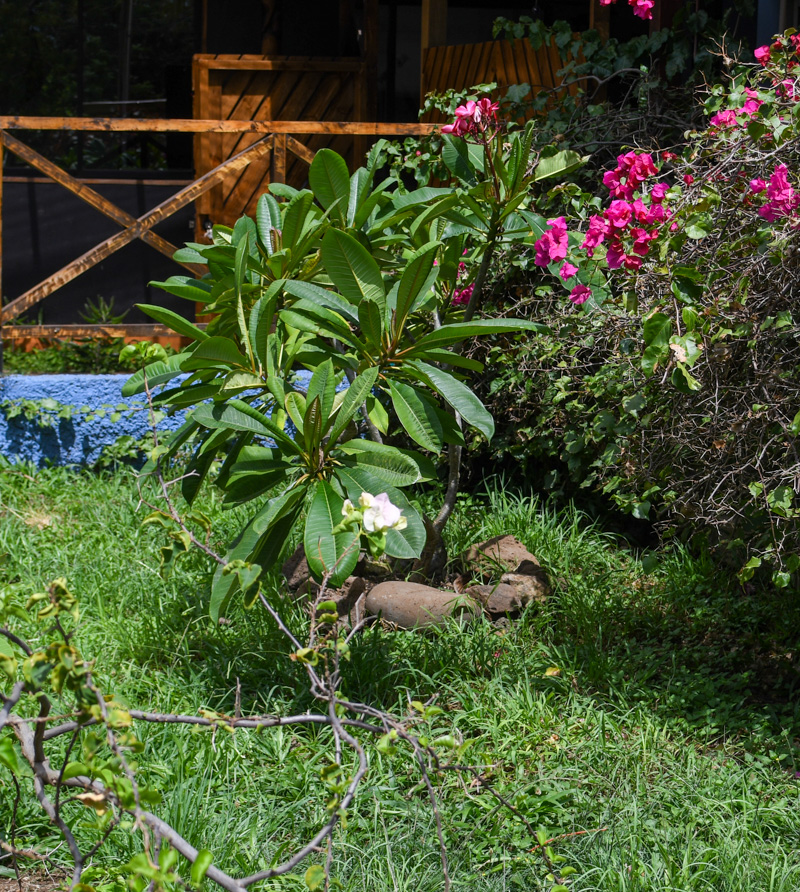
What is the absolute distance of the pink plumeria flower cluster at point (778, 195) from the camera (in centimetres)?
267

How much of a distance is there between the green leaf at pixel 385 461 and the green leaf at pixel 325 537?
15 centimetres

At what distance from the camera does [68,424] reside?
5254mm

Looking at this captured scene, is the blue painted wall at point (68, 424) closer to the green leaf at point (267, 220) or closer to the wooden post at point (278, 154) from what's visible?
the wooden post at point (278, 154)

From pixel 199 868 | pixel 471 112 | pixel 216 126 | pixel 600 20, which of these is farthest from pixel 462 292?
pixel 199 868

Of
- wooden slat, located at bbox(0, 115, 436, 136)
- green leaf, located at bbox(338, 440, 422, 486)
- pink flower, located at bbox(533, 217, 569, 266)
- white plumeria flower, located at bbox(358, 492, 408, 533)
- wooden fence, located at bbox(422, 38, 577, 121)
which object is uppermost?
wooden fence, located at bbox(422, 38, 577, 121)

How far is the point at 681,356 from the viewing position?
2646mm

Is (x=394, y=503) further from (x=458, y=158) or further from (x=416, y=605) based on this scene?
(x=458, y=158)

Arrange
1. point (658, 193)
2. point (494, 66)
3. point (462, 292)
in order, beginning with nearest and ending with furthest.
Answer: point (658, 193), point (462, 292), point (494, 66)

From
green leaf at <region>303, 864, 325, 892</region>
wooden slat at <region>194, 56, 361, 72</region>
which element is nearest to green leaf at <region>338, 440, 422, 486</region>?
green leaf at <region>303, 864, 325, 892</region>

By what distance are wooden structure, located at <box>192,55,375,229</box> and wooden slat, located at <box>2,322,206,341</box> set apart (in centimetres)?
176

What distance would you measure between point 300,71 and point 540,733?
6245 mm

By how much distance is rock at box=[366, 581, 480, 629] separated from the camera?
3.52m

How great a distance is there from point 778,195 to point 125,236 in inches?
140

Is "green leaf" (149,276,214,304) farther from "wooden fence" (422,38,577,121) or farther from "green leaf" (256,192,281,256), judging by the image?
"wooden fence" (422,38,577,121)
